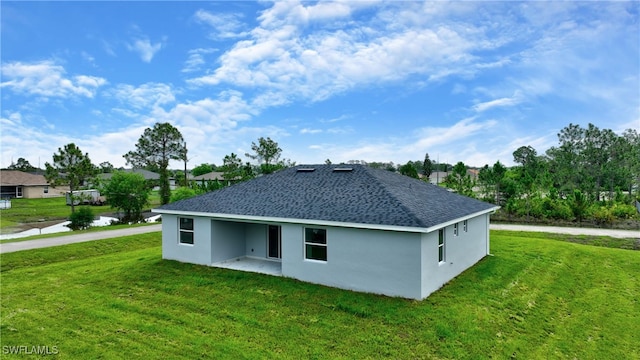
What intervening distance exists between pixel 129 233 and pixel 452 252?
18.6 meters

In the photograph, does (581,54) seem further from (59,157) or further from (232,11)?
(59,157)

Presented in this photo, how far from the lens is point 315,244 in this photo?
10969 mm

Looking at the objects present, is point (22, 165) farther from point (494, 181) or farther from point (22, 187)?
point (494, 181)

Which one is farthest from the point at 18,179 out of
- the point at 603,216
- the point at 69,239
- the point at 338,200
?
the point at 603,216

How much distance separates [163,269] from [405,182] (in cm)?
1006

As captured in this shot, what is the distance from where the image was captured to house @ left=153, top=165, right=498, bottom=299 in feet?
31.4

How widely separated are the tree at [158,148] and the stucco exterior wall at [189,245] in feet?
144

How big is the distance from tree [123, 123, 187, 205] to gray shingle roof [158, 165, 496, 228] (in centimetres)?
4450

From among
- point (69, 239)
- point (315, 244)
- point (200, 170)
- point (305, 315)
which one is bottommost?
point (305, 315)

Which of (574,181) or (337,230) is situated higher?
(574,181)

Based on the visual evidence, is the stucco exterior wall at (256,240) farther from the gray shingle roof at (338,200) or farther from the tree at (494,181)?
the tree at (494,181)

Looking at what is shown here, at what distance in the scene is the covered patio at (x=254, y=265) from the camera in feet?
39.6

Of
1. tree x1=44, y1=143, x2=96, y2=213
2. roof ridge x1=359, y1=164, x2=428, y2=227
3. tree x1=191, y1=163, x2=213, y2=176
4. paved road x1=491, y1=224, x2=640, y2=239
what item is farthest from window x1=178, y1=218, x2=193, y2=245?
tree x1=191, y1=163, x2=213, y2=176

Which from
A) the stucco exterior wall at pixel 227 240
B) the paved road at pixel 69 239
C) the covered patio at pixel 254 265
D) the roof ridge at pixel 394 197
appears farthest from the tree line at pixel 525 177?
the covered patio at pixel 254 265
